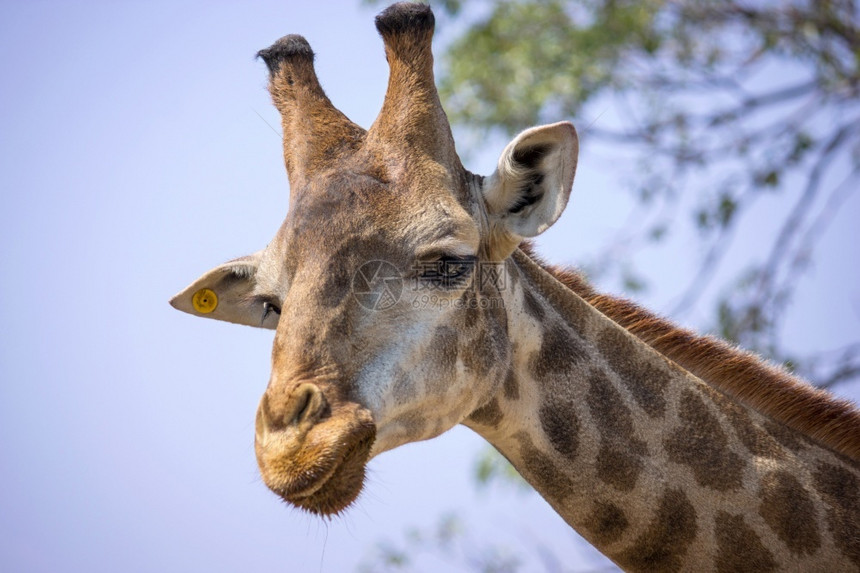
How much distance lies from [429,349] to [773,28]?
12549 mm

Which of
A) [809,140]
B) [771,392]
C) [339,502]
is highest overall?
[809,140]

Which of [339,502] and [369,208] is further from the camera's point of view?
[369,208]

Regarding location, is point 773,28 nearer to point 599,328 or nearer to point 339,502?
point 599,328

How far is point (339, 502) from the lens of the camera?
4.43 metres

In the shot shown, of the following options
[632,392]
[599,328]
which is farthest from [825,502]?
[599,328]

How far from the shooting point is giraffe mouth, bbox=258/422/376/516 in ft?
13.7

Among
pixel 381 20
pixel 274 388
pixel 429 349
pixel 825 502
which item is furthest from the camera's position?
pixel 381 20

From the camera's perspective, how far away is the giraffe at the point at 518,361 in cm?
473

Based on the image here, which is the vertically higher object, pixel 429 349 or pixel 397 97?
pixel 397 97

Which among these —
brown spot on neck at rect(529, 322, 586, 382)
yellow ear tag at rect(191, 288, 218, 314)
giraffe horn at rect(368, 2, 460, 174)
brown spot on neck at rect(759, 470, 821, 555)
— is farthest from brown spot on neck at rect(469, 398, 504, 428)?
yellow ear tag at rect(191, 288, 218, 314)

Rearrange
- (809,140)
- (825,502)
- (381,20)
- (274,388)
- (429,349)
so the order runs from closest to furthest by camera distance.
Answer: (274,388) < (429,349) < (825,502) < (381,20) < (809,140)

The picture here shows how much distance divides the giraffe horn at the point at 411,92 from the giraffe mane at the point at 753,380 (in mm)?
1045

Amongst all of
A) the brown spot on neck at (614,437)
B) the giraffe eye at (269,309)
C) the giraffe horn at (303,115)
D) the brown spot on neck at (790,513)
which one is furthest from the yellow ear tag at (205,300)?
the brown spot on neck at (790,513)

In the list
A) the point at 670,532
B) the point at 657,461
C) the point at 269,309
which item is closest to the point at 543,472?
the point at 657,461
